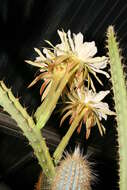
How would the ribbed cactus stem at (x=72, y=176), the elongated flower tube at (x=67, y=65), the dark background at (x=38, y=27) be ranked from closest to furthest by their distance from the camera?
1. the ribbed cactus stem at (x=72, y=176)
2. the elongated flower tube at (x=67, y=65)
3. the dark background at (x=38, y=27)

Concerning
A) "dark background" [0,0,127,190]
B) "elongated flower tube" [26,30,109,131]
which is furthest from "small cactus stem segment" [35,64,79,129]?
"dark background" [0,0,127,190]

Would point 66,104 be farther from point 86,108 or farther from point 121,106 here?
point 121,106

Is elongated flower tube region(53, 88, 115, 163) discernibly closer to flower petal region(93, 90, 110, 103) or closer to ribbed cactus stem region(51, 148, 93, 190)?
flower petal region(93, 90, 110, 103)

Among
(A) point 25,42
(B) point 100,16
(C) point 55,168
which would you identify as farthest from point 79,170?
(A) point 25,42

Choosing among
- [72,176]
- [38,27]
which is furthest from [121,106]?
[38,27]

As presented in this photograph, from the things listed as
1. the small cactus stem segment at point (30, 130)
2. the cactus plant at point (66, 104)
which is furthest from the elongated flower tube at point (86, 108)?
the small cactus stem segment at point (30, 130)

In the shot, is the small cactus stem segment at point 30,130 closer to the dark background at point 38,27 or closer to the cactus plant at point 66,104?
the cactus plant at point 66,104
